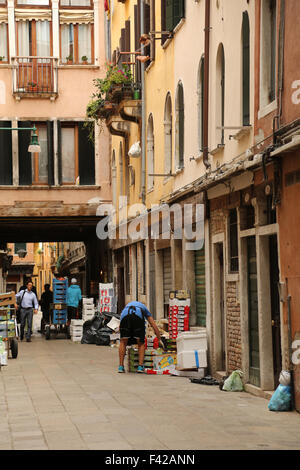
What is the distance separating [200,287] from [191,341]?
2068 mm

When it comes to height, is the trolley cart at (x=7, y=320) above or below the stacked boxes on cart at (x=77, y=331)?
above

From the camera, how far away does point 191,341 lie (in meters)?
17.4

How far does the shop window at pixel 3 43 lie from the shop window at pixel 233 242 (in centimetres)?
1896

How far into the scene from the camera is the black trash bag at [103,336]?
27578mm

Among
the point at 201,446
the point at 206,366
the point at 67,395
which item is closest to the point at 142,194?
the point at 206,366

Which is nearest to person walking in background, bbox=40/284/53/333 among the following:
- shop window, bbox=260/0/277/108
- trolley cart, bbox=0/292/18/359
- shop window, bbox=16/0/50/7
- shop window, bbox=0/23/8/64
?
shop window, bbox=0/23/8/64

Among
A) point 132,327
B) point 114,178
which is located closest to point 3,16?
point 114,178

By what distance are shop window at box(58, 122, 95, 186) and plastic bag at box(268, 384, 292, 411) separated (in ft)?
69.1

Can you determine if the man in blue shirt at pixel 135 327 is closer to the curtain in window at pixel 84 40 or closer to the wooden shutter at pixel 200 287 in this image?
the wooden shutter at pixel 200 287

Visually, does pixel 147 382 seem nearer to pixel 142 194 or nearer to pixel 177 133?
pixel 177 133

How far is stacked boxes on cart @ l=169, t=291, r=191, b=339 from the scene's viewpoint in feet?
62.7

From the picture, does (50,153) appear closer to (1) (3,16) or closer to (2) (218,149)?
(1) (3,16)

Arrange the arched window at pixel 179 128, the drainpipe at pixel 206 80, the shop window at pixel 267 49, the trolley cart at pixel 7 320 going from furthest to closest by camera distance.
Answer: the trolley cart at pixel 7 320, the arched window at pixel 179 128, the drainpipe at pixel 206 80, the shop window at pixel 267 49

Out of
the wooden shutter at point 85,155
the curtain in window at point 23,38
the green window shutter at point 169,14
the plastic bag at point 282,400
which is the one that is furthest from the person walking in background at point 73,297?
the plastic bag at point 282,400
